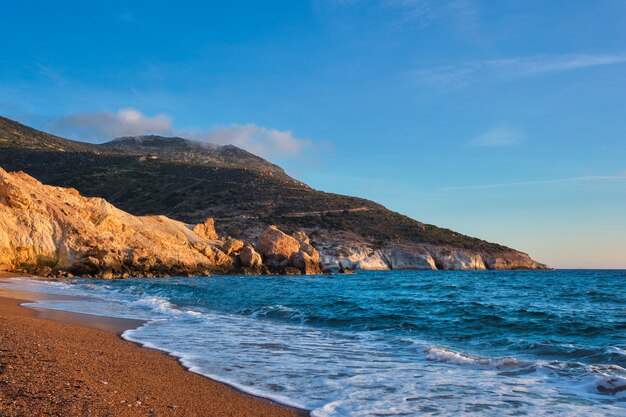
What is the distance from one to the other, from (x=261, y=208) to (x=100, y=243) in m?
42.4

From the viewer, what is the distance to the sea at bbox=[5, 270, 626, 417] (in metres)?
6.41

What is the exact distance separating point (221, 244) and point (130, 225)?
11.5m

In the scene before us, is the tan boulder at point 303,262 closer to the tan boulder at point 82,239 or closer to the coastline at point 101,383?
the tan boulder at point 82,239

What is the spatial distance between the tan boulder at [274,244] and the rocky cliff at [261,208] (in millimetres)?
12443

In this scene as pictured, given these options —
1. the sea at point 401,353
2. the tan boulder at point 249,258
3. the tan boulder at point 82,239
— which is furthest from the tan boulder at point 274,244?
the sea at point 401,353

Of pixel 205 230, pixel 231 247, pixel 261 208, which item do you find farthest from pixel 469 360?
pixel 261 208

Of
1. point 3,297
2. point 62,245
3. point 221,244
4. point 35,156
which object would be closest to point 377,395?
point 3,297

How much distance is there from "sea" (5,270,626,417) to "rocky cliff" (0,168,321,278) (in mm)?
15488

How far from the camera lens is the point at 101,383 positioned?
6.02 m

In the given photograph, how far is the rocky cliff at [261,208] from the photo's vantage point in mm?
72500

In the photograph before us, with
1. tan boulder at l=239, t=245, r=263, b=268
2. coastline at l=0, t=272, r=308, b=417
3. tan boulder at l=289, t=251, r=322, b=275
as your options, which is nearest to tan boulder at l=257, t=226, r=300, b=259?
tan boulder at l=289, t=251, r=322, b=275

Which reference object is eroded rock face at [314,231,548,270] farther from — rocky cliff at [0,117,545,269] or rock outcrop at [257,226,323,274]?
rock outcrop at [257,226,323,274]

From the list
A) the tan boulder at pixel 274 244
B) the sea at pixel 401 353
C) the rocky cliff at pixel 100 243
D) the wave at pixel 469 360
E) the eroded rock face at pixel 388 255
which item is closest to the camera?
the sea at pixel 401 353

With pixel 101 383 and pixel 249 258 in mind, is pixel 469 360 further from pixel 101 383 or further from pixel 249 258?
pixel 249 258
